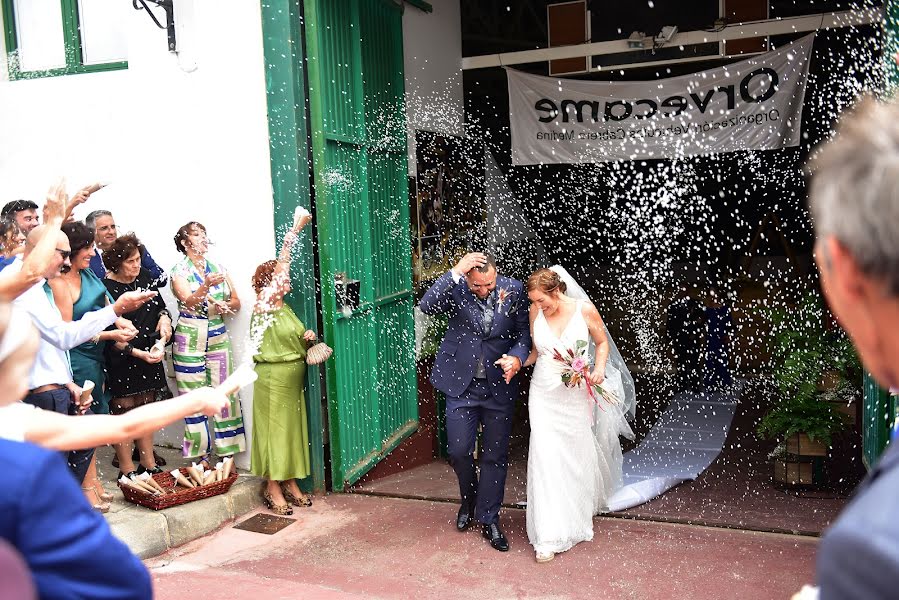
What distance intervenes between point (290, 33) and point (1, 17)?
9.52 ft

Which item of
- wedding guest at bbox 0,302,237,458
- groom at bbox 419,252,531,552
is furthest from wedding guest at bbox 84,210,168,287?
wedding guest at bbox 0,302,237,458

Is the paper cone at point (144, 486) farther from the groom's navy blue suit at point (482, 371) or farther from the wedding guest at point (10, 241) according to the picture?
the groom's navy blue suit at point (482, 371)

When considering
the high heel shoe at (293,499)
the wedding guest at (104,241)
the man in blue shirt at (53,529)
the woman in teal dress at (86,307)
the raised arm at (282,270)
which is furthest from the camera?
the wedding guest at (104,241)

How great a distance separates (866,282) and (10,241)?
527 centimetres

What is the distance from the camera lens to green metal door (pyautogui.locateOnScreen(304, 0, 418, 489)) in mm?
6547

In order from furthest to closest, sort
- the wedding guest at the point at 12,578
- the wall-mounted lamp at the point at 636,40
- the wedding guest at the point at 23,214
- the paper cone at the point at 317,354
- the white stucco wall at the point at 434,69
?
1. the wall-mounted lamp at the point at 636,40
2. the white stucco wall at the point at 434,69
3. the paper cone at the point at 317,354
4. the wedding guest at the point at 23,214
5. the wedding guest at the point at 12,578

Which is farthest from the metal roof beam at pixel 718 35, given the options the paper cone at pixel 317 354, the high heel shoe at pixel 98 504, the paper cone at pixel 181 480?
the high heel shoe at pixel 98 504

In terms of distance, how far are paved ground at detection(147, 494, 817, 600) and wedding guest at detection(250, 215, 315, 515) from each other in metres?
0.43

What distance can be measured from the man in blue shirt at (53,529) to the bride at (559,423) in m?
4.03

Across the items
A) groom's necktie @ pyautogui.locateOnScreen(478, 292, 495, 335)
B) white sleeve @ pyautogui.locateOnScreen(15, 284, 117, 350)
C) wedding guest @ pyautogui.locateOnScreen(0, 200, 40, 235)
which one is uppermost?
wedding guest @ pyautogui.locateOnScreen(0, 200, 40, 235)

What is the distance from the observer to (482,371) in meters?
5.83

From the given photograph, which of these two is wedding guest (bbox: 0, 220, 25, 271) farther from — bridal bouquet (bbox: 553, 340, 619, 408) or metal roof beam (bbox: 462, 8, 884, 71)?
metal roof beam (bbox: 462, 8, 884, 71)

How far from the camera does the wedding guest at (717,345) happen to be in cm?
1077

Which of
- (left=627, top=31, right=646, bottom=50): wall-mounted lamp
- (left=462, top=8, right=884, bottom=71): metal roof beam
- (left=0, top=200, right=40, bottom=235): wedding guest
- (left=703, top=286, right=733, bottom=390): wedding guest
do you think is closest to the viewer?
(left=0, top=200, right=40, bottom=235): wedding guest
